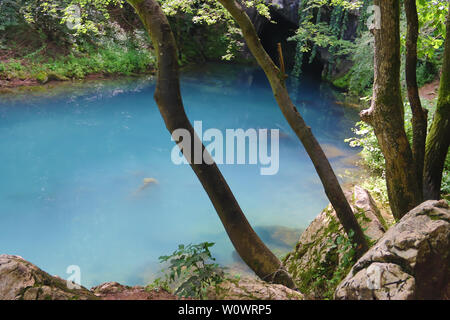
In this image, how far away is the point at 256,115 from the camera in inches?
511

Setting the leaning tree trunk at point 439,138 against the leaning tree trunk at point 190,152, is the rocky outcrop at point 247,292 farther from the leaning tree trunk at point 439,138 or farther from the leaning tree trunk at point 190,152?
the leaning tree trunk at point 439,138

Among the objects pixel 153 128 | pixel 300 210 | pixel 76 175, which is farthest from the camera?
pixel 153 128

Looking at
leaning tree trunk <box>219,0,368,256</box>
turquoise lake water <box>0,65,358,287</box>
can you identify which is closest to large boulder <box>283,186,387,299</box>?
leaning tree trunk <box>219,0,368,256</box>

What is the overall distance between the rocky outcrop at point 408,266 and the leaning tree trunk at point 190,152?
98 cm

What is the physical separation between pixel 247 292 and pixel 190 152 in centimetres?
Answer: 105

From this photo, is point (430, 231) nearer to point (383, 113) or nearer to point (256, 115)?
point (383, 113)

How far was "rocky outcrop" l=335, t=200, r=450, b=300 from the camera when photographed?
5.51 feet

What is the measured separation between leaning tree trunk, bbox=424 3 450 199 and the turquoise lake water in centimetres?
262

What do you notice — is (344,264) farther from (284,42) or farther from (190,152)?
(284,42)

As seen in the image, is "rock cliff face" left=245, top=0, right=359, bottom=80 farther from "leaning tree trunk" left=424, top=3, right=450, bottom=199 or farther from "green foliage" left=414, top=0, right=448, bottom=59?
"leaning tree trunk" left=424, top=3, right=450, bottom=199

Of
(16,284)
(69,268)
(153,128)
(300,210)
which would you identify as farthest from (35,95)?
(16,284)

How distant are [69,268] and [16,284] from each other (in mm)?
3865

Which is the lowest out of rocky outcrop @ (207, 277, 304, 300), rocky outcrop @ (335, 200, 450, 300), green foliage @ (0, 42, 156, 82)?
rocky outcrop @ (207, 277, 304, 300)

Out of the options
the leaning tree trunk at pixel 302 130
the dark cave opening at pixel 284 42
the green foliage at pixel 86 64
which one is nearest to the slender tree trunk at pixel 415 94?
the leaning tree trunk at pixel 302 130
